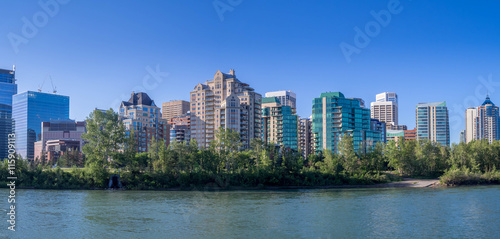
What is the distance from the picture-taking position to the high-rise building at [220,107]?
11981cm

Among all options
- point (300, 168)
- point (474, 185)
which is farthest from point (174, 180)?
point (474, 185)

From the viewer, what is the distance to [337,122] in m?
132

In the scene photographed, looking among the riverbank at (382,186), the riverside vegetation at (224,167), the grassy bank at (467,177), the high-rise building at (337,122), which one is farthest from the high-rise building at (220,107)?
the grassy bank at (467,177)

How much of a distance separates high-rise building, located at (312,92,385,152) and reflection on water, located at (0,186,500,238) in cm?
7560

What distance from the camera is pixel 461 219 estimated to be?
38875 millimetres

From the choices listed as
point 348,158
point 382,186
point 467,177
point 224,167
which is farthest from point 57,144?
point 467,177

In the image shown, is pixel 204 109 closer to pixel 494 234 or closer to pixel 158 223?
pixel 158 223

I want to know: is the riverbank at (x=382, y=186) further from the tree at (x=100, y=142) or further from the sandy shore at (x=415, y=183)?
the tree at (x=100, y=142)

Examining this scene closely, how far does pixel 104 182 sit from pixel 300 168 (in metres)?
36.4

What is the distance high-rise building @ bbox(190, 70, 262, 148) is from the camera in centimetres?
11981

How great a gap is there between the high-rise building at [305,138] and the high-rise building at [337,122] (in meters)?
18.9

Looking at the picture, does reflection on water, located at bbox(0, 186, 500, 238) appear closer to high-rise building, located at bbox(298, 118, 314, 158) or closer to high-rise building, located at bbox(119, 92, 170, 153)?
high-rise building, located at bbox(119, 92, 170, 153)

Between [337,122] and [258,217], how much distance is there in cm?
9552

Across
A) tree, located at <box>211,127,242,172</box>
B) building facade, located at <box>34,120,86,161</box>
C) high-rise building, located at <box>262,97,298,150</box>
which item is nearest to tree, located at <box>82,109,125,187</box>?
tree, located at <box>211,127,242,172</box>
